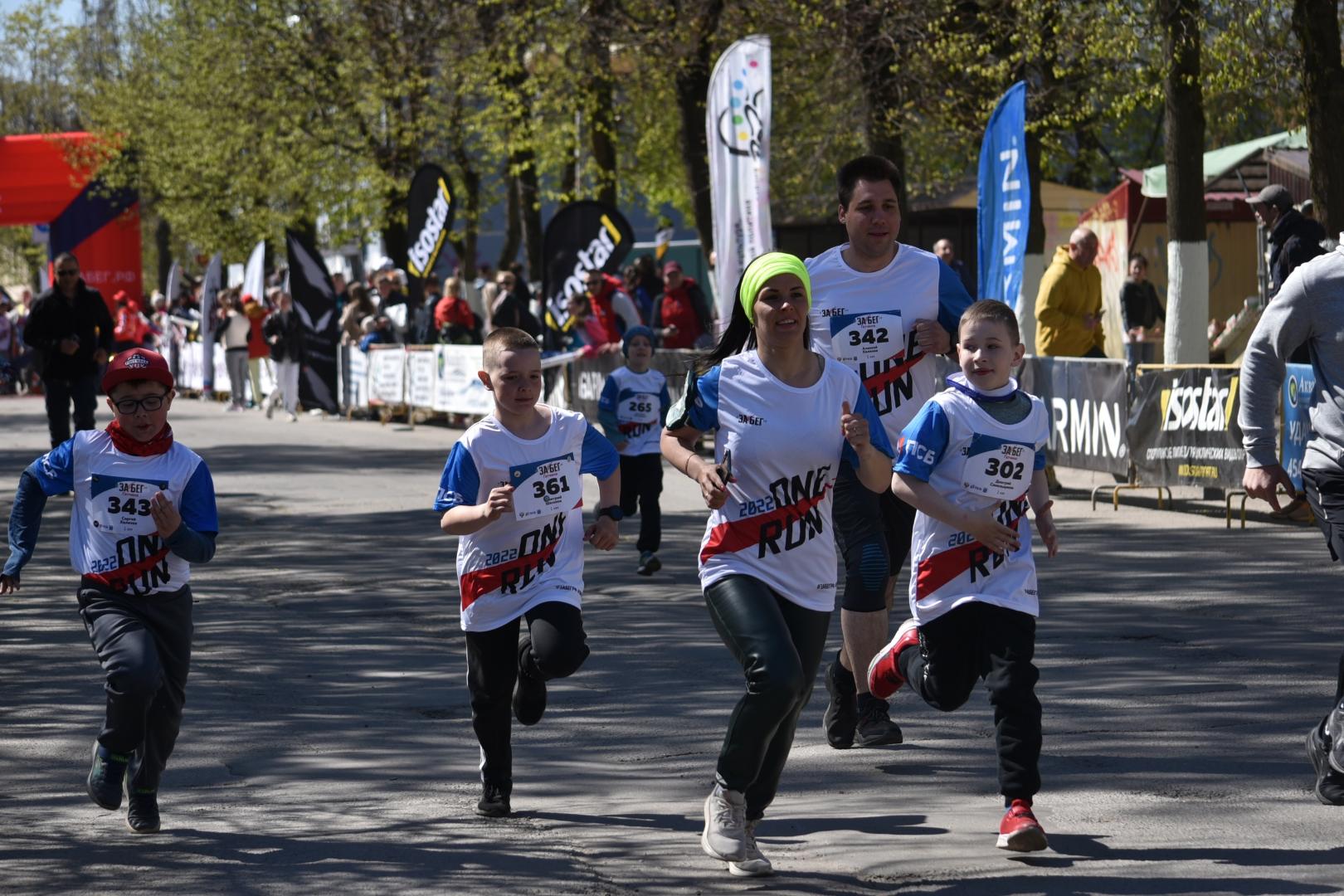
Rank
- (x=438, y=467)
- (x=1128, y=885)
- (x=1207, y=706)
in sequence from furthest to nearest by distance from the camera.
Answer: (x=438, y=467), (x=1207, y=706), (x=1128, y=885)

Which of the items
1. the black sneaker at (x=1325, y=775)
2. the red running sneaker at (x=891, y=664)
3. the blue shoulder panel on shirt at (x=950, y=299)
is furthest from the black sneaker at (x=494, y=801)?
the black sneaker at (x=1325, y=775)

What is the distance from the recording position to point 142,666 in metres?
6.45

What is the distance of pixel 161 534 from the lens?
252 inches

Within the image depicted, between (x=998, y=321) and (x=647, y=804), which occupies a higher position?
(x=998, y=321)

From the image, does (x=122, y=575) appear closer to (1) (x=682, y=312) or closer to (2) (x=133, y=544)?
(2) (x=133, y=544)

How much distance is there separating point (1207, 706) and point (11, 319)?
137ft

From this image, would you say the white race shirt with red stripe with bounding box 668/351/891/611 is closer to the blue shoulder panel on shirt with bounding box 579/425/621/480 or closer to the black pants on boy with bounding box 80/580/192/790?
the blue shoulder panel on shirt with bounding box 579/425/621/480

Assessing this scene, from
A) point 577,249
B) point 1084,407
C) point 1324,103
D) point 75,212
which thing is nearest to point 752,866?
point 1084,407

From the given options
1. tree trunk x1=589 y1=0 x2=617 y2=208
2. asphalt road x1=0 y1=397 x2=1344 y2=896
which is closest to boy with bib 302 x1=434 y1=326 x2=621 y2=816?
asphalt road x1=0 y1=397 x2=1344 y2=896

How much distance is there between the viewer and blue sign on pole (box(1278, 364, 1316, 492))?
13984 millimetres

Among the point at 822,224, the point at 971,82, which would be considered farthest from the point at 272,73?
the point at 971,82

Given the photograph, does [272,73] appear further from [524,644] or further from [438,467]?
[524,644]

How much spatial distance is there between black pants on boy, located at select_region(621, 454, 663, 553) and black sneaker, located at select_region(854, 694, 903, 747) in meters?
5.49

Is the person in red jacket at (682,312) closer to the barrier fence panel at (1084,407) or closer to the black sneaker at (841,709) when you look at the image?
the barrier fence panel at (1084,407)
